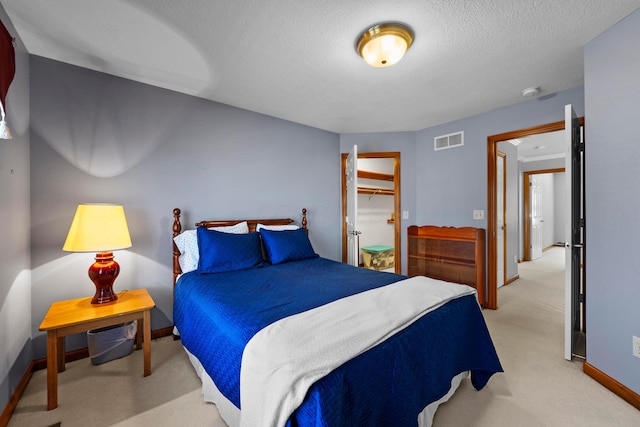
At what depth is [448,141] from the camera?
3.66 metres

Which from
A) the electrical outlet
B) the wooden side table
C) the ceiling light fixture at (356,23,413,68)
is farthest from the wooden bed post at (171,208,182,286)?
the electrical outlet

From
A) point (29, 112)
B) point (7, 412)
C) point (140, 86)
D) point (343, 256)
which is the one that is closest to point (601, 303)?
point (343, 256)

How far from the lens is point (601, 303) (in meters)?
1.87

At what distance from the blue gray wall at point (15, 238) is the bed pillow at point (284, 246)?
1.79 meters

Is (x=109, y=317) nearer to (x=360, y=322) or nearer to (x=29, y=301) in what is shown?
(x=29, y=301)

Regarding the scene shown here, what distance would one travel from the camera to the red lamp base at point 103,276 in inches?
77.2

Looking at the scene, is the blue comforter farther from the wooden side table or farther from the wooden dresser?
the wooden dresser

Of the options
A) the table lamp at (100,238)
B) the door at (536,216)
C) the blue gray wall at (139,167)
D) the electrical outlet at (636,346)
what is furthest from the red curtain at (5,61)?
the door at (536,216)

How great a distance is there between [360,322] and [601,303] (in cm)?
190

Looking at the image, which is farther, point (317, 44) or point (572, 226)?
point (572, 226)

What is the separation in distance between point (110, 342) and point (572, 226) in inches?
153

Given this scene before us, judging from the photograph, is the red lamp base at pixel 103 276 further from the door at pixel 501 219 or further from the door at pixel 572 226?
the door at pixel 501 219

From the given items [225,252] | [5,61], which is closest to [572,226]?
[225,252]

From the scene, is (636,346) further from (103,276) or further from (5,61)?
(5,61)
